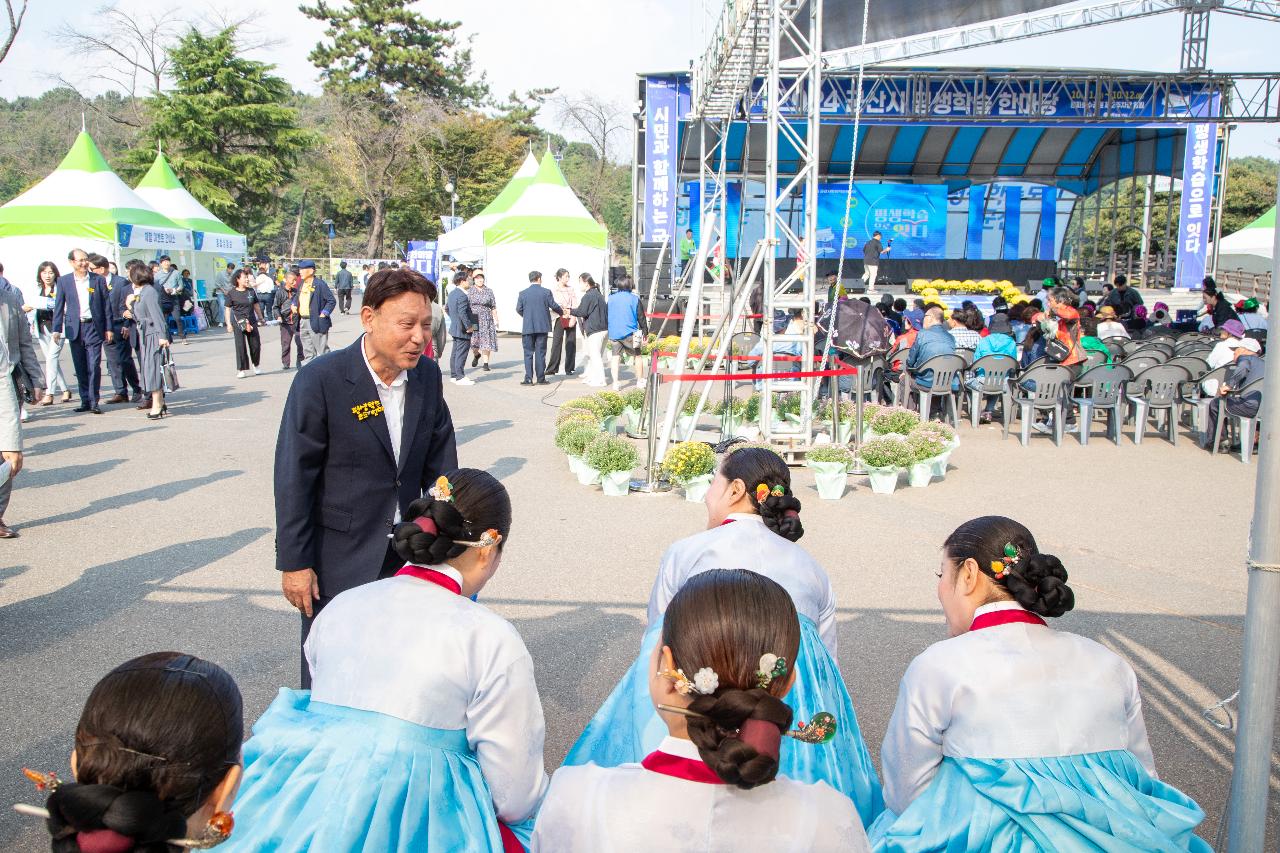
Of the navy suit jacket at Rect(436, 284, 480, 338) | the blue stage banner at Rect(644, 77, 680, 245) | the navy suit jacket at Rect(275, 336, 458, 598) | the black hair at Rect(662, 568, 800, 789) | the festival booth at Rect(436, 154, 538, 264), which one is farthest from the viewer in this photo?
the festival booth at Rect(436, 154, 538, 264)

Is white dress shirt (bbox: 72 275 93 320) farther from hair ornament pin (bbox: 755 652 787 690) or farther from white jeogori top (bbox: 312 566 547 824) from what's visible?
hair ornament pin (bbox: 755 652 787 690)

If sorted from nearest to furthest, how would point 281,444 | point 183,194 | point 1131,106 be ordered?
point 281,444, point 1131,106, point 183,194

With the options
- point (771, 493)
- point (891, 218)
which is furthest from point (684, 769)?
point (891, 218)

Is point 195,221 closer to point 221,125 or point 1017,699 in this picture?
point 221,125

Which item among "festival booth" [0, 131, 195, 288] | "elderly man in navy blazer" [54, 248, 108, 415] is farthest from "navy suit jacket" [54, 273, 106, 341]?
"festival booth" [0, 131, 195, 288]

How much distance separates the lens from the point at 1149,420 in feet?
40.9

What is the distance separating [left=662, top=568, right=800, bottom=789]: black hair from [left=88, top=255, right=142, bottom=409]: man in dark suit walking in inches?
432

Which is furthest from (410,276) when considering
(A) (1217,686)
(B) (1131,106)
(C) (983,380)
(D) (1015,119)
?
(B) (1131,106)

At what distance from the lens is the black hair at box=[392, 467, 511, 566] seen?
2.33m

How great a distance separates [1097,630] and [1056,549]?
5.43 feet

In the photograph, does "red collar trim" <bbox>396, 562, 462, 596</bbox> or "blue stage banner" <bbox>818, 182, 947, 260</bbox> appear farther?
"blue stage banner" <bbox>818, 182, 947, 260</bbox>

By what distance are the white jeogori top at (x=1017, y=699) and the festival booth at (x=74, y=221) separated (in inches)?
836

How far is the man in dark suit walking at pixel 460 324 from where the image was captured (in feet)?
48.5

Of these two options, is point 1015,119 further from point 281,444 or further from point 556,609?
point 281,444
